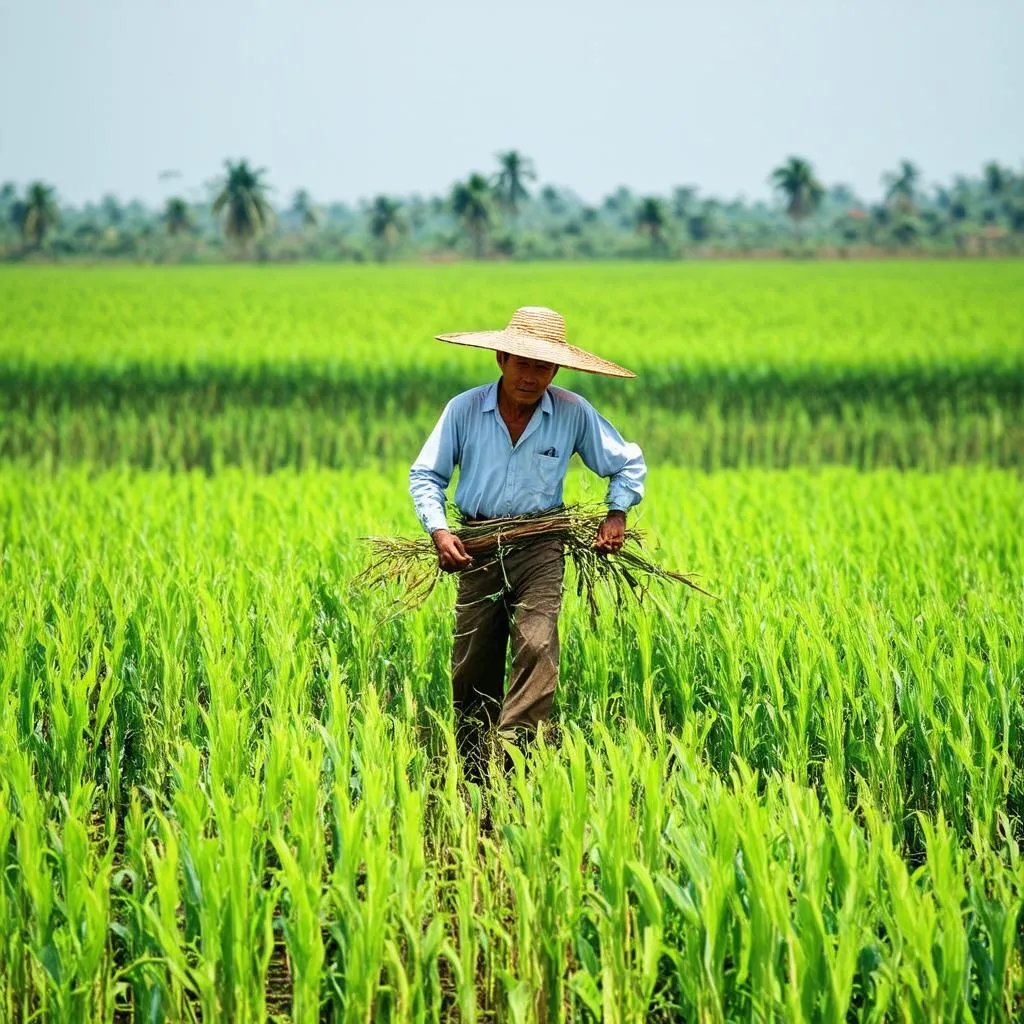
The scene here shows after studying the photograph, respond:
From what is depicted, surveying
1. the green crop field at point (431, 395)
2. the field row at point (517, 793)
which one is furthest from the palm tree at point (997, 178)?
the field row at point (517, 793)

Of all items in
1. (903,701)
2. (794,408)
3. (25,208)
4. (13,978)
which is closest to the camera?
(13,978)

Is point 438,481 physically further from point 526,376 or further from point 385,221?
point 385,221

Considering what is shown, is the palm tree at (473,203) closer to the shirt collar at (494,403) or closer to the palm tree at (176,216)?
the palm tree at (176,216)

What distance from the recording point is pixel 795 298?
2972cm

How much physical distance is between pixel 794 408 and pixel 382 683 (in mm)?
10279

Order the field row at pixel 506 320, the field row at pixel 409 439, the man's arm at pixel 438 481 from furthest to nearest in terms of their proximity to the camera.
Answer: the field row at pixel 506 320 → the field row at pixel 409 439 → the man's arm at pixel 438 481

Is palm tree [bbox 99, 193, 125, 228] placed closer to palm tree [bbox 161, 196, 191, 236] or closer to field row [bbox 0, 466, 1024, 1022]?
palm tree [bbox 161, 196, 191, 236]

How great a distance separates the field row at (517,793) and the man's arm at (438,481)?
0.47 metres

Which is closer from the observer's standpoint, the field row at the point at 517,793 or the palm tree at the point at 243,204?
the field row at the point at 517,793

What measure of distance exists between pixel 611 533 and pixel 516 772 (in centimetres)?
84

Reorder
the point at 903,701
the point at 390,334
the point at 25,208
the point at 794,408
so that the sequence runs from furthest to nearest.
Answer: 1. the point at 25,208
2. the point at 390,334
3. the point at 794,408
4. the point at 903,701

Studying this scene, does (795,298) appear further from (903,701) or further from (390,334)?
(903,701)

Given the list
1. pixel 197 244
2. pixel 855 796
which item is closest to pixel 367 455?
pixel 855 796

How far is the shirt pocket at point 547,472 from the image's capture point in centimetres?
389
